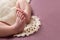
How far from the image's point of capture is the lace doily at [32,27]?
3.12 ft

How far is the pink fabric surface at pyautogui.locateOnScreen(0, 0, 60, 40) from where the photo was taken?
0.92 m

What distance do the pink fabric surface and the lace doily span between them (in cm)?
3

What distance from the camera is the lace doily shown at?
3.12ft

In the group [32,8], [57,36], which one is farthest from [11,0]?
[57,36]

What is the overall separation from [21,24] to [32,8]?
0.28 meters

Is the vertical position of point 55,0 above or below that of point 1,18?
above

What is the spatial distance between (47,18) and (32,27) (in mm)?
138

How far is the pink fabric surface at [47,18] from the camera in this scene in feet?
3.00

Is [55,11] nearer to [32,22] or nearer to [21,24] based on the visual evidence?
[32,22]

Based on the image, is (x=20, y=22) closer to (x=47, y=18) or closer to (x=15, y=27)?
(x=15, y=27)

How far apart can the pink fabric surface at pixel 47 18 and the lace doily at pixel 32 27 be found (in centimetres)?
3

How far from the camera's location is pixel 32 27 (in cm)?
101

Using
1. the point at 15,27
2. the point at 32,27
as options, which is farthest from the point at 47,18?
the point at 15,27

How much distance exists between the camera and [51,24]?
1.00 meters
